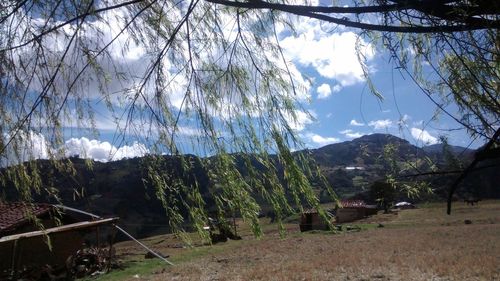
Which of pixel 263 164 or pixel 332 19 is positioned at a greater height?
pixel 332 19

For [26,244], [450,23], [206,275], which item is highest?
[450,23]

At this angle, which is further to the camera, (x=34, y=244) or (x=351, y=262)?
(x=34, y=244)

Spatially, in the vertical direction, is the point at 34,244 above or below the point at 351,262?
above

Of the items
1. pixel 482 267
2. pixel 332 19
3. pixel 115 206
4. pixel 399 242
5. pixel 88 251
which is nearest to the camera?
pixel 332 19

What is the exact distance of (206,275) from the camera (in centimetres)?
2114

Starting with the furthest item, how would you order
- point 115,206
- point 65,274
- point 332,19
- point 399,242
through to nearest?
point 115,206 < point 399,242 < point 65,274 < point 332,19

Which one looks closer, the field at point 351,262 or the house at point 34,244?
the field at point 351,262

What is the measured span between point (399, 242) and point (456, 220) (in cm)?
2028

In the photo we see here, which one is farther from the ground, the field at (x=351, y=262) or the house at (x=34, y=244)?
the house at (x=34, y=244)

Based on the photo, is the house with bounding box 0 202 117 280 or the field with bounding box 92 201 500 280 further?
the house with bounding box 0 202 117 280

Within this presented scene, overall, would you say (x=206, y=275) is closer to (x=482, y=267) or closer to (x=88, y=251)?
(x=88, y=251)

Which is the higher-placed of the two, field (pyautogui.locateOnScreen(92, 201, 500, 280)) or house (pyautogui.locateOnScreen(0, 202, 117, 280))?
house (pyautogui.locateOnScreen(0, 202, 117, 280))

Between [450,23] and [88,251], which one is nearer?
[450,23]

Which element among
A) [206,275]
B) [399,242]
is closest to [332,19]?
[206,275]
